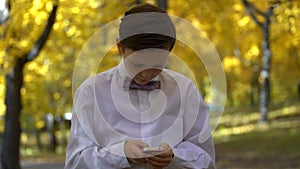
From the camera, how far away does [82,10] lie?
15531 mm

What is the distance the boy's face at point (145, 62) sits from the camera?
108 inches

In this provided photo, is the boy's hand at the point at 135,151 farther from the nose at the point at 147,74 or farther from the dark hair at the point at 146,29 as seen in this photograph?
the dark hair at the point at 146,29

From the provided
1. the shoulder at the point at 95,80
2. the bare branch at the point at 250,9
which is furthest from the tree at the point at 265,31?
the shoulder at the point at 95,80

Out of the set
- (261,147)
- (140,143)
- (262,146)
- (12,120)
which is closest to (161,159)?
(140,143)

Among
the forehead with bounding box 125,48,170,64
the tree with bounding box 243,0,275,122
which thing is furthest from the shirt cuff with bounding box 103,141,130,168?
the tree with bounding box 243,0,275,122

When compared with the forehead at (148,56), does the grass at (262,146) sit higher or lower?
lower

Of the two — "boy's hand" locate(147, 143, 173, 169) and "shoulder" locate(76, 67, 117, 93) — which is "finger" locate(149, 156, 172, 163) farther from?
"shoulder" locate(76, 67, 117, 93)

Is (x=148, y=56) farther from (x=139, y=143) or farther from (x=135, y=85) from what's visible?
(x=139, y=143)

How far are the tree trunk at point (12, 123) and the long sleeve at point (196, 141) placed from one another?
36.5 feet

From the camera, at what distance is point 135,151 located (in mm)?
2684

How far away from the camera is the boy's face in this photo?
2.74 metres

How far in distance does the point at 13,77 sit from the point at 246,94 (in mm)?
45274

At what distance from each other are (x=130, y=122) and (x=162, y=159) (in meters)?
0.25

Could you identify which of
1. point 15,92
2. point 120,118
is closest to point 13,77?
point 15,92
